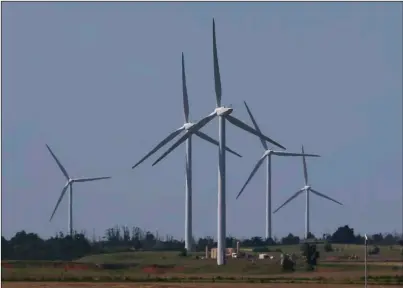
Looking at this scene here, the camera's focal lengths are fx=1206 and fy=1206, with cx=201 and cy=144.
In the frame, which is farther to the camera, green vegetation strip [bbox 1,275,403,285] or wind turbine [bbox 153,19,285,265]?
wind turbine [bbox 153,19,285,265]

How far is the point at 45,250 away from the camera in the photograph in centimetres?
18788

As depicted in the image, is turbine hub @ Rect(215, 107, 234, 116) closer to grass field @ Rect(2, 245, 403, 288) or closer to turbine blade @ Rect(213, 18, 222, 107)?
turbine blade @ Rect(213, 18, 222, 107)

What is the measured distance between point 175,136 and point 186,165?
16.8m

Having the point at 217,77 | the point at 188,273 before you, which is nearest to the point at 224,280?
the point at 188,273

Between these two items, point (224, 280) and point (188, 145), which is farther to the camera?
point (188, 145)

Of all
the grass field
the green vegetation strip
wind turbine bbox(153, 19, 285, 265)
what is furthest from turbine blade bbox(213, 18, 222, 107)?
the green vegetation strip

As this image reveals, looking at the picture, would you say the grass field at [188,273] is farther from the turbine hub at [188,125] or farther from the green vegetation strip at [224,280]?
the turbine hub at [188,125]

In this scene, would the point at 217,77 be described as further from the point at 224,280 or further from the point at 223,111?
the point at 224,280

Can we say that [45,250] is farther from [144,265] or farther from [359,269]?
[359,269]

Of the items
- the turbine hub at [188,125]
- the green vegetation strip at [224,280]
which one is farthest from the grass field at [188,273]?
the turbine hub at [188,125]

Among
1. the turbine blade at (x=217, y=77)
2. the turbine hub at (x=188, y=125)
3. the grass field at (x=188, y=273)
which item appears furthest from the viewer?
the turbine hub at (x=188, y=125)

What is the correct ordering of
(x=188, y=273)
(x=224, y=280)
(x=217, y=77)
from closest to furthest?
(x=224, y=280), (x=188, y=273), (x=217, y=77)

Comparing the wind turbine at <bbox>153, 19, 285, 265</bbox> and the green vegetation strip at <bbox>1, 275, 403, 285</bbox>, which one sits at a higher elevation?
the wind turbine at <bbox>153, 19, 285, 265</bbox>

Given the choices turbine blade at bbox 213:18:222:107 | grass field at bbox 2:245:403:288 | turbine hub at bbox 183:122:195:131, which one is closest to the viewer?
grass field at bbox 2:245:403:288
